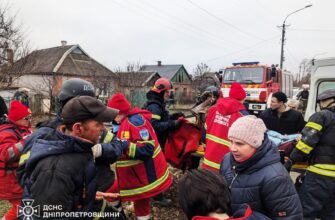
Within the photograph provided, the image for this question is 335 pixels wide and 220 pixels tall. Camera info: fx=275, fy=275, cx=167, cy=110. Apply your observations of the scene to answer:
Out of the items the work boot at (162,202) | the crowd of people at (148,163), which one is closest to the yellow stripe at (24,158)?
the crowd of people at (148,163)

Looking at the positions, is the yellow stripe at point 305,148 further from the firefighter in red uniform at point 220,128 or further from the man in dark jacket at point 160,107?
the man in dark jacket at point 160,107

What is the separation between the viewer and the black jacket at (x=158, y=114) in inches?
165

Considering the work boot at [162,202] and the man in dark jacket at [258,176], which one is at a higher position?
the man in dark jacket at [258,176]

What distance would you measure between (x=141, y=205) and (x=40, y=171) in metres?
2.08

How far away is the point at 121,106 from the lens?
3203 millimetres

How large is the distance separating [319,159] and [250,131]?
180 centimetres

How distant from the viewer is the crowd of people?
152 centimetres

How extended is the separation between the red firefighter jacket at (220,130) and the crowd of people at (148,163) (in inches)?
0.5

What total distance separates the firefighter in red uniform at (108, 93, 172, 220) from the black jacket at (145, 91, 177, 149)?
2.68ft

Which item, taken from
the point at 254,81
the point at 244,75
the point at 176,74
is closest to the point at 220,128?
the point at 254,81

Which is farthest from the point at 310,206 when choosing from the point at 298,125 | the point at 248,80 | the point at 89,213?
the point at 248,80

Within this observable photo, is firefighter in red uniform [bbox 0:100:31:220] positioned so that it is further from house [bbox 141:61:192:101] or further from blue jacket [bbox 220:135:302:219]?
house [bbox 141:61:192:101]

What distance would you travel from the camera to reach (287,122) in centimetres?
475

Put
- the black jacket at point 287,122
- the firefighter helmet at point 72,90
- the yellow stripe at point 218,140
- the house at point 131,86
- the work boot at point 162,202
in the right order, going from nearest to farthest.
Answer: the firefighter helmet at point 72,90, the yellow stripe at point 218,140, the work boot at point 162,202, the black jacket at point 287,122, the house at point 131,86
